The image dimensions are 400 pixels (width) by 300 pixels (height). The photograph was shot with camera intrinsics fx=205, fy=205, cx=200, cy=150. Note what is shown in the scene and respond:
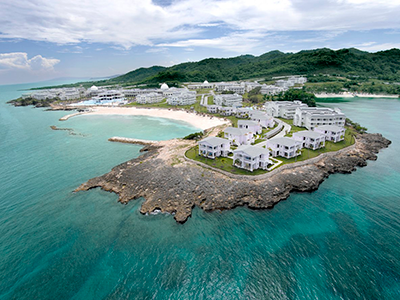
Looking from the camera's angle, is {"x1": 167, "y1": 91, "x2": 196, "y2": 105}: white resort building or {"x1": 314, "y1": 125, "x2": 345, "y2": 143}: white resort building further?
{"x1": 167, "y1": 91, "x2": 196, "y2": 105}: white resort building

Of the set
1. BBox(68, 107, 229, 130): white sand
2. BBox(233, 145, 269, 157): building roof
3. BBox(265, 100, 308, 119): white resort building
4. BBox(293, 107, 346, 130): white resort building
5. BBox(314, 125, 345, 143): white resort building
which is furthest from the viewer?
BBox(68, 107, 229, 130): white sand

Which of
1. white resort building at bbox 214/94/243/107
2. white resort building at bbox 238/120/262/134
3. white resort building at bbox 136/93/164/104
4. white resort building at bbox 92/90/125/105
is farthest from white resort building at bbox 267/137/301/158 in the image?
white resort building at bbox 92/90/125/105

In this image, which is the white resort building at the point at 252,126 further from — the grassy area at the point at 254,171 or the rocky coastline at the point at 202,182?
the rocky coastline at the point at 202,182

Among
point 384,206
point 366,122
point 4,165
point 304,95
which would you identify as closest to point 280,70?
point 304,95

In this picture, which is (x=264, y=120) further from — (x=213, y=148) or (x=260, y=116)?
(x=213, y=148)

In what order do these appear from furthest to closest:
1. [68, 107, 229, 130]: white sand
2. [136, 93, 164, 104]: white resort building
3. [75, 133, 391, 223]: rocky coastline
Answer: [136, 93, 164, 104]: white resort building < [68, 107, 229, 130]: white sand < [75, 133, 391, 223]: rocky coastline

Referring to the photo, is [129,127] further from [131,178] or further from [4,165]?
[131,178]

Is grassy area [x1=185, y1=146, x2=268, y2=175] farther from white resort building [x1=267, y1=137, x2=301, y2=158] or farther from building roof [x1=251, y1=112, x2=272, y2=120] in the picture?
building roof [x1=251, y1=112, x2=272, y2=120]
